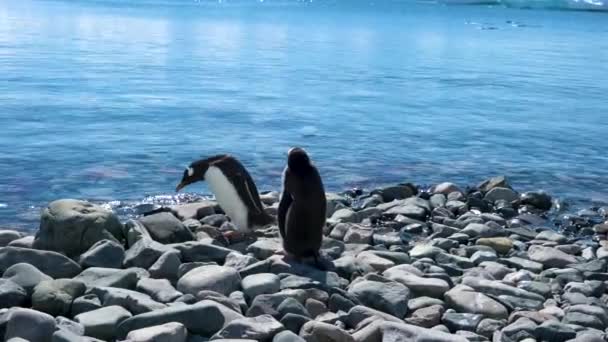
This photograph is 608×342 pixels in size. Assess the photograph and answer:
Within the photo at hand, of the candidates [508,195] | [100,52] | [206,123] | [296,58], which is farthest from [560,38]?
[508,195]

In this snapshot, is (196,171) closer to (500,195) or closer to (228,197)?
(228,197)

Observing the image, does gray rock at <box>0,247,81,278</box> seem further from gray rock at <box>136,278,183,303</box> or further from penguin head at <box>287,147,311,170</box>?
penguin head at <box>287,147,311,170</box>

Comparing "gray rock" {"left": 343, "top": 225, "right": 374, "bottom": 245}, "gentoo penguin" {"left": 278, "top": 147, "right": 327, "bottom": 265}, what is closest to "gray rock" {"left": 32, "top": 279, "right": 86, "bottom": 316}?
"gentoo penguin" {"left": 278, "top": 147, "right": 327, "bottom": 265}

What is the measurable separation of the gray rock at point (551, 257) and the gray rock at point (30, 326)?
187 inches

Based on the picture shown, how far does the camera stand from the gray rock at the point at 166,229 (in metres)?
8.25

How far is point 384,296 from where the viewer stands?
6625 millimetres

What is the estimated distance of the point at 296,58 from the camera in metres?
32.3

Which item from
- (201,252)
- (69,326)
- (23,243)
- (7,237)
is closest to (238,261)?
(201,252)

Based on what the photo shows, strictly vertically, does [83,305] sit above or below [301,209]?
below

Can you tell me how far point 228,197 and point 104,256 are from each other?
223cm

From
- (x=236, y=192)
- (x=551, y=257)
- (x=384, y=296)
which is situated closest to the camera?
(x=384, y=296)

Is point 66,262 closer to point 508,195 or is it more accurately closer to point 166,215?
Result: point 166,215

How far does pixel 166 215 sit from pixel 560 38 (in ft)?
166

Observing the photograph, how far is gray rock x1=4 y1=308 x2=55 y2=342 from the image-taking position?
17.8ft
